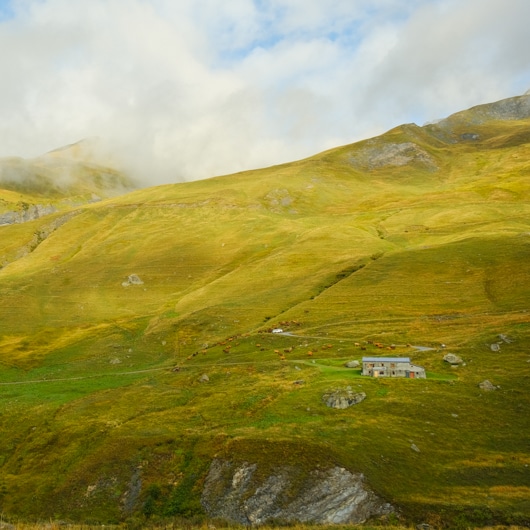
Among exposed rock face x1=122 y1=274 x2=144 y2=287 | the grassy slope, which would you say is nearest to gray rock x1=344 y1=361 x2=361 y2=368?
the grassy slope

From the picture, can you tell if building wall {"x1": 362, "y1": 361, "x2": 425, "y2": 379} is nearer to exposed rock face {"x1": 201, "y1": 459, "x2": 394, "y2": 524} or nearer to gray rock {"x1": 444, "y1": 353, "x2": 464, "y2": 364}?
gray rock {"x1": 444, "y1": 353, "x2": 464, "y2": 364}

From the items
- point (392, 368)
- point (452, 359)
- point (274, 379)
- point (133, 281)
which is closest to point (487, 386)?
point (452, 359)

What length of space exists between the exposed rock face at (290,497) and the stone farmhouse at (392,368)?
2472 cm

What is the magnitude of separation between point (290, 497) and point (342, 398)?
17.3 meters

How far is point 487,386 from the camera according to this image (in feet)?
195

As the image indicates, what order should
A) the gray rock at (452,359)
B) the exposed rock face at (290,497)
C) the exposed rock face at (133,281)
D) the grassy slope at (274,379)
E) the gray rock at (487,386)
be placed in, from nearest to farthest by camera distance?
the exposed rock face at (290,497) < the grassy slope at (274,379) < the gray rock at (487,386) < the gray rock at (452,359) < the exposed rock face at (133,281)

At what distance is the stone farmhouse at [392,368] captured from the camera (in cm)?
6525

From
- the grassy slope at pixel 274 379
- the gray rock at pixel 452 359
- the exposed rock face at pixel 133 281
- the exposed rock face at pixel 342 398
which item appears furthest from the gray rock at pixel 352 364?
the exposed rock face at pixel 133 281

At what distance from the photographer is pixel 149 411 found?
64312 millimetres

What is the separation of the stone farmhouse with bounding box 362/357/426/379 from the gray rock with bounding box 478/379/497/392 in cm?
739

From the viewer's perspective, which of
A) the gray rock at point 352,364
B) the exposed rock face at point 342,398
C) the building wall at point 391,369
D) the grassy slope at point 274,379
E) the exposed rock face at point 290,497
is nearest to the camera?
the exposed rock face at point 290,497

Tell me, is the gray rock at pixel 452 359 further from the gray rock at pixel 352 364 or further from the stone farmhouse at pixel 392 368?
the gray rock at pixel 352 364

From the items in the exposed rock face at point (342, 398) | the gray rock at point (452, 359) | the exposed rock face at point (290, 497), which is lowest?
the exposed rock face at point (290, 497)

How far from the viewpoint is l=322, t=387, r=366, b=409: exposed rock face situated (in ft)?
187
